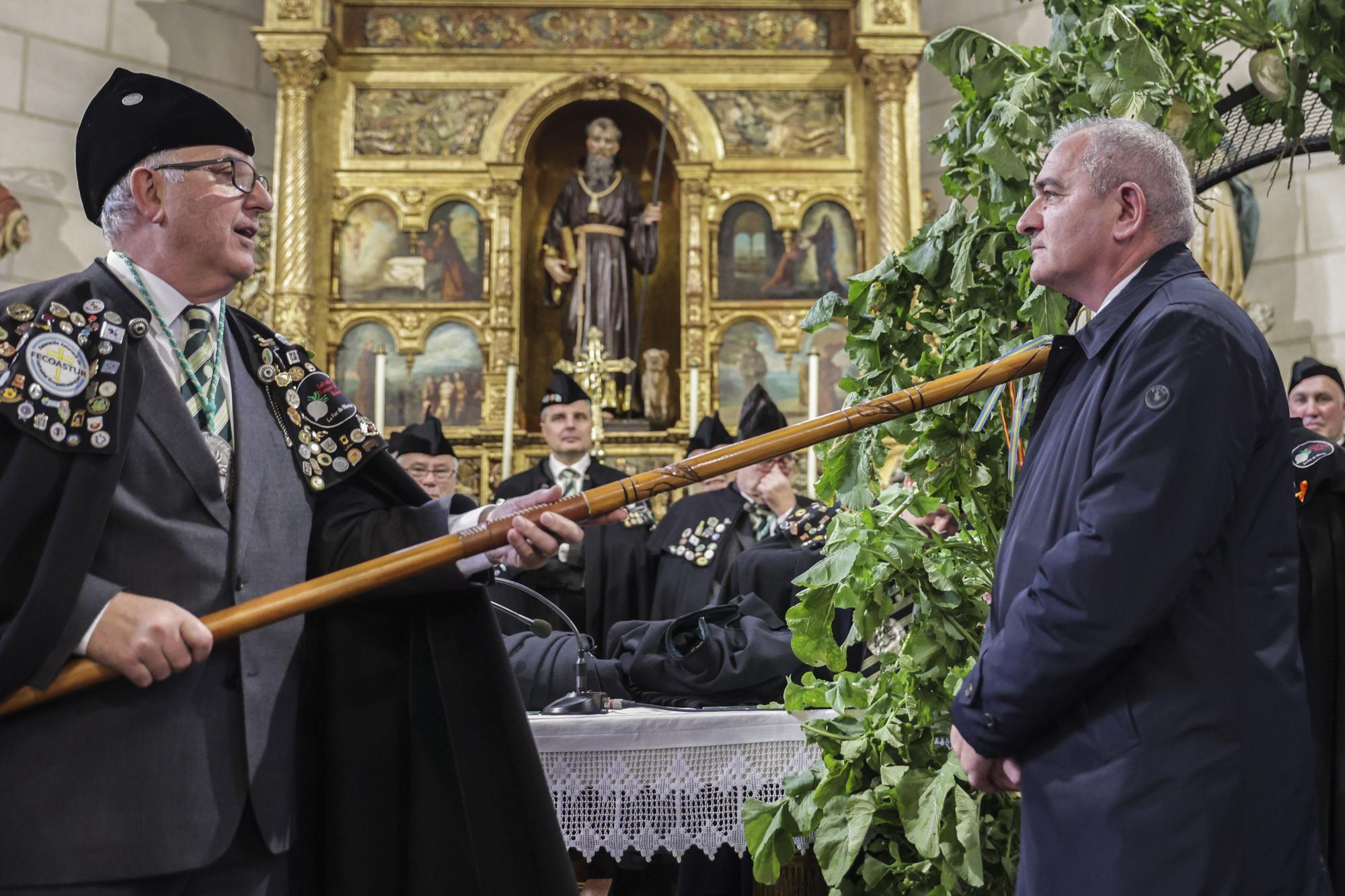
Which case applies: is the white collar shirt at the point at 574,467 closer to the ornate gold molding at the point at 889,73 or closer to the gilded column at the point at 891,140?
the gilded column at the point at 891,140

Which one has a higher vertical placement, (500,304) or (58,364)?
(500,304)

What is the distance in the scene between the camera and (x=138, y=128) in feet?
7.16

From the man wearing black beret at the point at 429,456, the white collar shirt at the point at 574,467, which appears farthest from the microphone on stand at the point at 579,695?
the white collar shirt at the point at 574,467

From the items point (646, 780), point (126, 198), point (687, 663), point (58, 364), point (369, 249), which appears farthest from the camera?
point (369, 249)

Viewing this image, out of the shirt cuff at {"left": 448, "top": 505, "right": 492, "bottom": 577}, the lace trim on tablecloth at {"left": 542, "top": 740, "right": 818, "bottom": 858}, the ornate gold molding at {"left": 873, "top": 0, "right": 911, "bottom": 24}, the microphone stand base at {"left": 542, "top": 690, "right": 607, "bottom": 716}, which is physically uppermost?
the ornate gold molding at {"left": 873, "top": 0, "right": 911, "bottom": 24}

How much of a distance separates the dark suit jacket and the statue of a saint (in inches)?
261

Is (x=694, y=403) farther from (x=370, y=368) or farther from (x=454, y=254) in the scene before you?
(x=370, y=368)

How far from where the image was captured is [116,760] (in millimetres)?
1887

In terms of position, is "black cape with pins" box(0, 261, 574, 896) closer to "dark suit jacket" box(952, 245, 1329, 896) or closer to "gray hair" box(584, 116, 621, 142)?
"dark suit jacket" box(952, 245, 1329, 896)

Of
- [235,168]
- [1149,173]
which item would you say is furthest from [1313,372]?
[235,168]

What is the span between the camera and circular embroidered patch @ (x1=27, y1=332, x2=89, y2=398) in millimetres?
1913

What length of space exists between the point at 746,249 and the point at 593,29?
172 cm

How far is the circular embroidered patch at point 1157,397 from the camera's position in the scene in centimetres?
189

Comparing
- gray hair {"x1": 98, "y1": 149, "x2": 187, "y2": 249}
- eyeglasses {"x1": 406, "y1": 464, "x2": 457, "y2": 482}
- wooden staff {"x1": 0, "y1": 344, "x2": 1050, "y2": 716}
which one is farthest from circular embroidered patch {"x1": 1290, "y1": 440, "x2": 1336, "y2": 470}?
eyeglasses {"x1": 406, "y1": 464, "x2": 457, "y2": 482}
